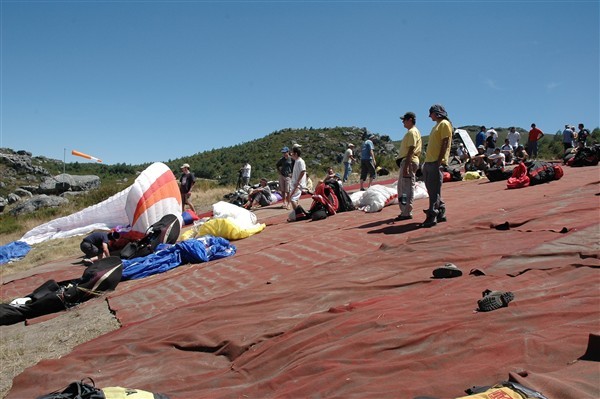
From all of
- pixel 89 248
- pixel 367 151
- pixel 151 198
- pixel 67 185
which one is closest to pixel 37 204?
pixel 67 185

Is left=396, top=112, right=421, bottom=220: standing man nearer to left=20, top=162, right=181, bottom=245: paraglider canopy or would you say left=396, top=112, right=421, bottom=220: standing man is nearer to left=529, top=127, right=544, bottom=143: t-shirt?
left=20, top=162, right=181, bottom=245: paraglider canopy

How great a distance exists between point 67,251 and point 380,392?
1181 centimetres

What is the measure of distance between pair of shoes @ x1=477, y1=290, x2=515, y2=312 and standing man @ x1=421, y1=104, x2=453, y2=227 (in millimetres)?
4006

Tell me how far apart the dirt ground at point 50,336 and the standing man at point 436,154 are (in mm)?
4929

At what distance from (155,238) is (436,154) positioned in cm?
535

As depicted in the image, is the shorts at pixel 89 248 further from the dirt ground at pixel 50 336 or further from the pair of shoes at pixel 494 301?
the pair of shoes at pixel 494 301

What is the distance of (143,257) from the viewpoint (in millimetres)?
8852

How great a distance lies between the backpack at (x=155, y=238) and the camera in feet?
29.9

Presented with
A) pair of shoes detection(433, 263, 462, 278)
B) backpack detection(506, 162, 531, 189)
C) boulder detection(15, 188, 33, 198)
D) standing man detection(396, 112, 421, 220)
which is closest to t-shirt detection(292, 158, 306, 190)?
standing man detection(396, 112, 421, 220)

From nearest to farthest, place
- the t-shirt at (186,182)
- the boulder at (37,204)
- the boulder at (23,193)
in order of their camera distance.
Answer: the t-shirt at (186,182)
the boulder at (37,204)
the boulder at (23,193)

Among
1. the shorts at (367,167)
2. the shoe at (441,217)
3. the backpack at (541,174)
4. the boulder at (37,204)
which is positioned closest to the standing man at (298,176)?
the shorts at (367,167)

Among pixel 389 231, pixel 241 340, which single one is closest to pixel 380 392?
pixel 241 340

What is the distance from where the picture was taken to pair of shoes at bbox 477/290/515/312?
12.1ft

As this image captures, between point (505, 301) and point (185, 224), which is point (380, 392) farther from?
point (185, 224)
